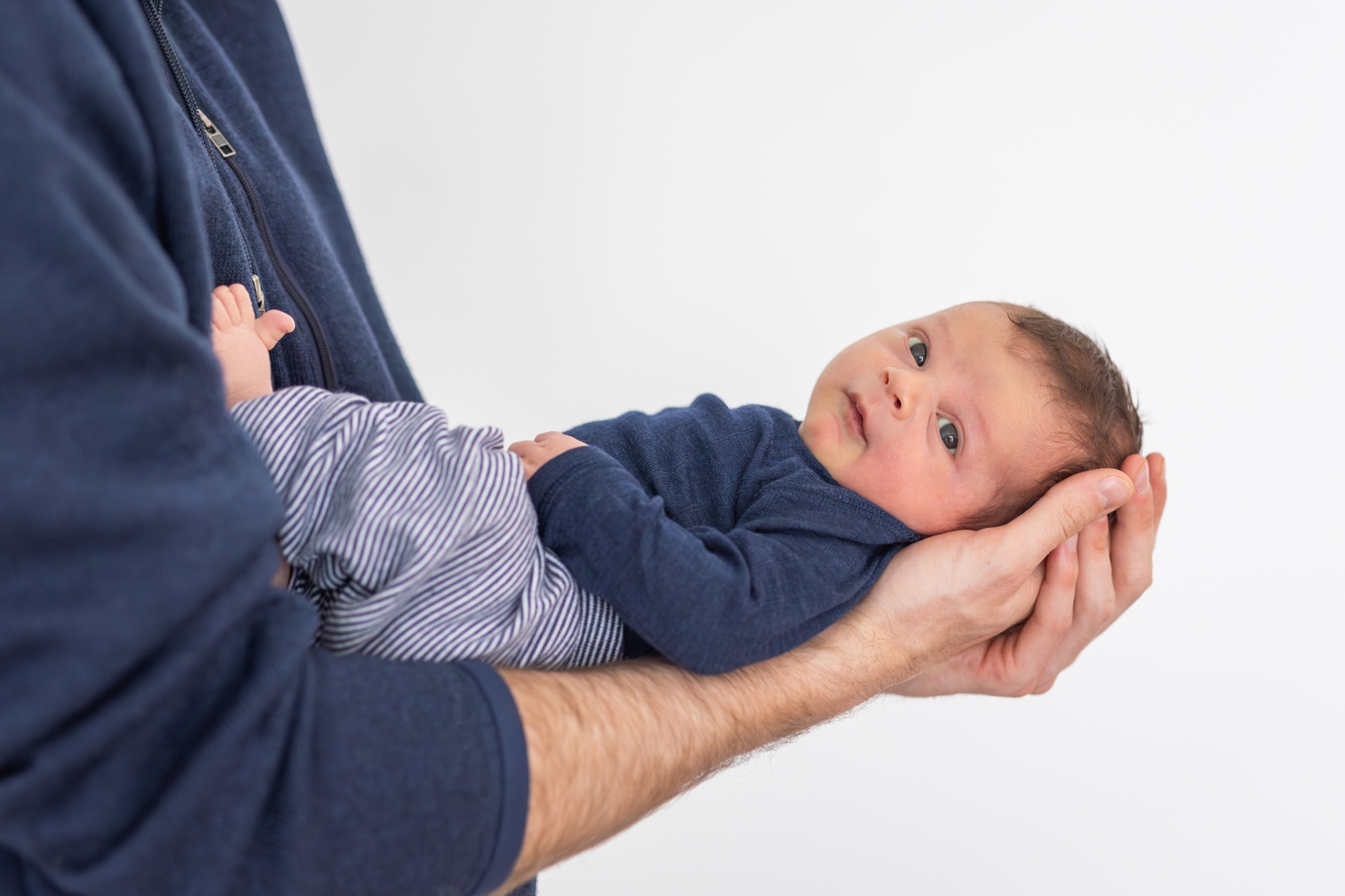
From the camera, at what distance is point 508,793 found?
718 millimetres

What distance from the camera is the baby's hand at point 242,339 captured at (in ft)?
3.24

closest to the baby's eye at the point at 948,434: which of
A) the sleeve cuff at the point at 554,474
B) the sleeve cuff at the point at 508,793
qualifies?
the sleeve cuff at the point at 554,474

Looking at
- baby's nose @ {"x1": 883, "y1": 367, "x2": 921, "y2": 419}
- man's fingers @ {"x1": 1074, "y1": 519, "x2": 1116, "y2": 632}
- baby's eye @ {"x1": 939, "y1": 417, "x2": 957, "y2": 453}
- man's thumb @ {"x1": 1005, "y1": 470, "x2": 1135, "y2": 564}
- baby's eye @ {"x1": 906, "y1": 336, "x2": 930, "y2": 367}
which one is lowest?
man's fingers @ {"x1": 1074, "y1": 519, "x2": 1116, "y2": 632}

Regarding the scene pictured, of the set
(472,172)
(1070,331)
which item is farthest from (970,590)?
(472,172)

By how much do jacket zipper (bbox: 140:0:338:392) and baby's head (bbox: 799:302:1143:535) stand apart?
66 centimetres

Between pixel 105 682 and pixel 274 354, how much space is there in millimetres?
640

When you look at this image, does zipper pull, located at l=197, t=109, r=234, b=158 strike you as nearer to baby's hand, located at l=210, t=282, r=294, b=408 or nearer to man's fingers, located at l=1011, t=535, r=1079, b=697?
baby's hand, located at l=210, t=282, r=294, b=408

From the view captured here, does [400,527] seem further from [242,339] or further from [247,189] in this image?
[247,189]

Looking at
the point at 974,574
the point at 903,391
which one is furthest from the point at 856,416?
the point at 974,574

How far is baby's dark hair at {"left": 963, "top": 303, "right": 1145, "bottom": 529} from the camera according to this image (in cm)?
129

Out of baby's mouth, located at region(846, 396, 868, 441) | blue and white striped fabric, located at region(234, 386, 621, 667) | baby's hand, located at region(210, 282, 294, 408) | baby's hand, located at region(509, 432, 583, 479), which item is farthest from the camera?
baby's mouth, located at region(846, 396, 868, 441)

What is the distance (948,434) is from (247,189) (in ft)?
3.09

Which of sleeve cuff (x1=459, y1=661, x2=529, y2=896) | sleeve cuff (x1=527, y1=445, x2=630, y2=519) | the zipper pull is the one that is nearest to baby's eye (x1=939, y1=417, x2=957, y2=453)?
sleeve cuff (x1=527, y1=445, x2=630, y2=519)

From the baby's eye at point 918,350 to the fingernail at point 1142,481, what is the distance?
33 cm
